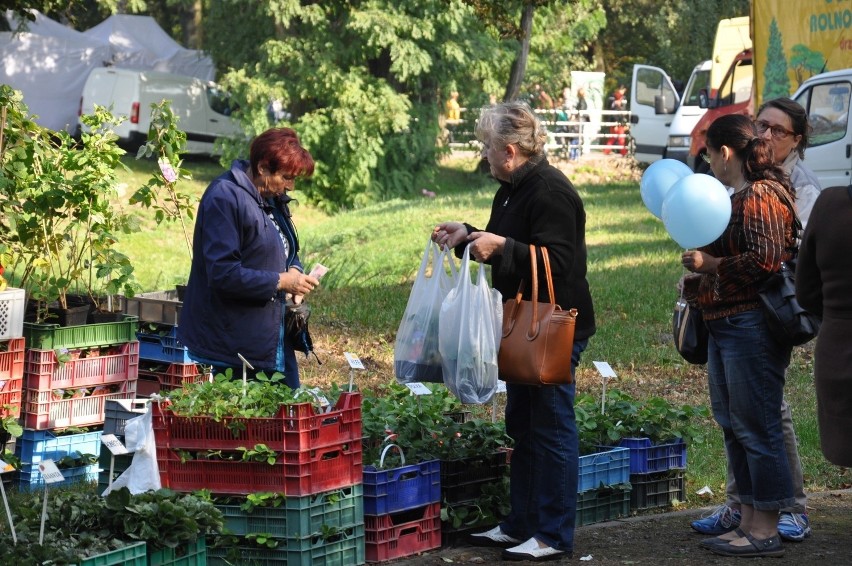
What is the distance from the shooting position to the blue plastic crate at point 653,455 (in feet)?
19.1

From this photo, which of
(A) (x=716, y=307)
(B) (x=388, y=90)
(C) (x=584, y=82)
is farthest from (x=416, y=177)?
(A) (x=716, y=307)

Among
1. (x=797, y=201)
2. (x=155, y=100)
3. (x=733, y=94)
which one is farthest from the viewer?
(x=155, y=100)

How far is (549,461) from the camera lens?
4.95m

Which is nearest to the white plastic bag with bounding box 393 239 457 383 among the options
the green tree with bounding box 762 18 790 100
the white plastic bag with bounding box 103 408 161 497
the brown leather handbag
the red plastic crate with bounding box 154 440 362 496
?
the brown leather handbag

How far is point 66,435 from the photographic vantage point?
605 centimetres

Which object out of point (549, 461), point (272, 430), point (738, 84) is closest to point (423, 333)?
point (549, 461)

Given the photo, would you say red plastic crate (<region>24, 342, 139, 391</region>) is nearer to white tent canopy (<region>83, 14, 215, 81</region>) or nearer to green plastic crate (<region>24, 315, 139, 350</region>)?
green plastic crate (<region>24, 315, 139, 350</region>)

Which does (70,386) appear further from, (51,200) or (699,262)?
(699,262)

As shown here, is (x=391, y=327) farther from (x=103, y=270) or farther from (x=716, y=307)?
(x=716, y=307)

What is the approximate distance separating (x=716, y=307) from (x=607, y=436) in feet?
3.75


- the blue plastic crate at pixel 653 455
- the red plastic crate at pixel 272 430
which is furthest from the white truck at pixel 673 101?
the red plastic crate at pixel 272 430

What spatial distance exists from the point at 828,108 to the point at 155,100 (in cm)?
1931

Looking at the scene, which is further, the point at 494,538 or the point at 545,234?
the point at 494,538

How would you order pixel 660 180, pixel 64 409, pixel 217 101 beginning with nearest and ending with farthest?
pixel 660 180 < pixel 64 409 < pixel 217 101
